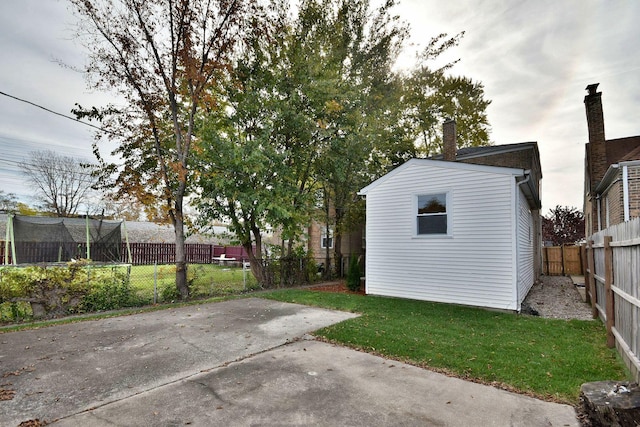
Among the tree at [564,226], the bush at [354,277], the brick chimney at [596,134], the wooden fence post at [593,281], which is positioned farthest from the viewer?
the tree at [564,226]

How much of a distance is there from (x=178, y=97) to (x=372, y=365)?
9968 millimetres

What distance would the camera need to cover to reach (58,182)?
33.1 m

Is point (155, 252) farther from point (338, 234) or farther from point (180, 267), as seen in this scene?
point (180, 267)

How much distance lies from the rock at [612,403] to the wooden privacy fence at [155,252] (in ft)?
44.9

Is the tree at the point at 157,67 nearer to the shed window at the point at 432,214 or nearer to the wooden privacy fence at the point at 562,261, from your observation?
the shed window at the point at 432,214

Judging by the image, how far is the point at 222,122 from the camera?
36.4 feet

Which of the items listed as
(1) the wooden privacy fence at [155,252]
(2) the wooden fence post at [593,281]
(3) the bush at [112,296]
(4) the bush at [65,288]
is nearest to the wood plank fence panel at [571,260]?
(2) the wooden fence post at [593,281]

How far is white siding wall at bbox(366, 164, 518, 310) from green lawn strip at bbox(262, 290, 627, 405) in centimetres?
67

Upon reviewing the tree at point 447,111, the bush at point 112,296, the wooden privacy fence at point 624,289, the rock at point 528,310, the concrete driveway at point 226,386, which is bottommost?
the rock at point 528,310

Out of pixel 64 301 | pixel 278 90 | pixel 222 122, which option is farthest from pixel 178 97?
pixel 64 301

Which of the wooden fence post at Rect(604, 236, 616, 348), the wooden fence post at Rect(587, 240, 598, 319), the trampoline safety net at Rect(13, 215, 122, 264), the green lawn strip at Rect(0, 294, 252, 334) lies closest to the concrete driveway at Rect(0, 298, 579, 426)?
the green lawn strip at Rect(0, 294, 252, 334)

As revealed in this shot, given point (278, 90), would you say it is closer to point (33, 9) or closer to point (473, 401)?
point (33, 9)

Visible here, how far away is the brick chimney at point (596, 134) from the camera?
43.6ft

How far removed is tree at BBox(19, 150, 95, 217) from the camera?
105 feet
